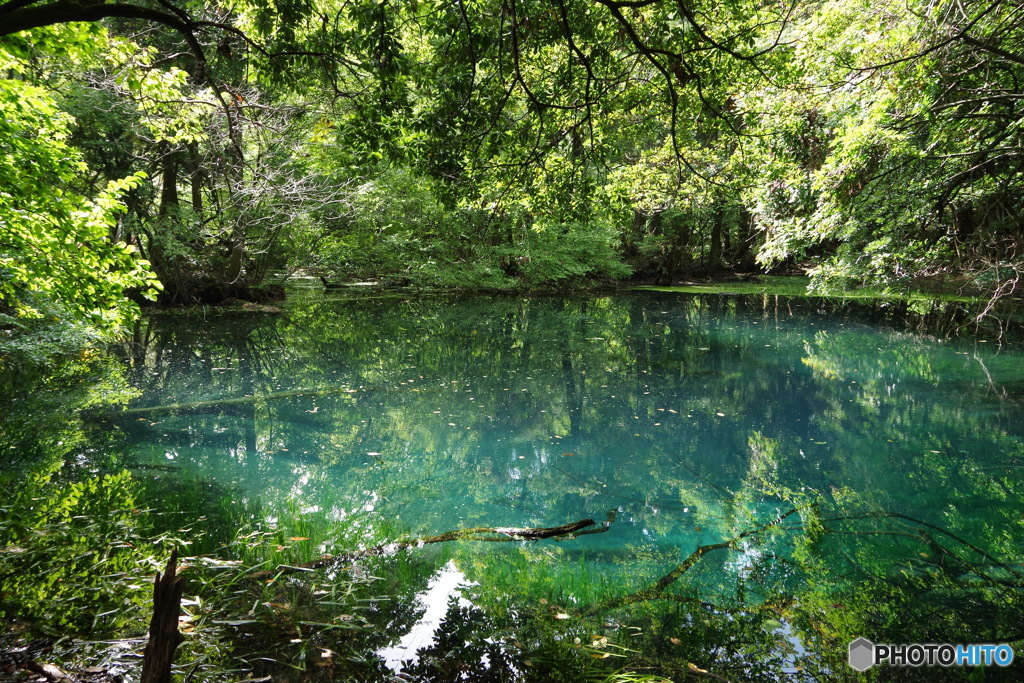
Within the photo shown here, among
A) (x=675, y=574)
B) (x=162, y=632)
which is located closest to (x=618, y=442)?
(x=675, y=574)

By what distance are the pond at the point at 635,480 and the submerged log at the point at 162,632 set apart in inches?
43.3

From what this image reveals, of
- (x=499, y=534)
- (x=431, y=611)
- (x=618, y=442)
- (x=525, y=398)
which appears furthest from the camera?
(x=525, y=398)

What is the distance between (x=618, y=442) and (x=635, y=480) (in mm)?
1218

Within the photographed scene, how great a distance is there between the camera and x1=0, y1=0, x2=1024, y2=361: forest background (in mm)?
4879

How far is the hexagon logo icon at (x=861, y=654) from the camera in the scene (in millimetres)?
3283

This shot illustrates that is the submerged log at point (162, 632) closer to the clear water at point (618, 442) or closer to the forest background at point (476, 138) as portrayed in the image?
the clear water at point (618, 442)

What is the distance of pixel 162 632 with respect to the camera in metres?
2.28

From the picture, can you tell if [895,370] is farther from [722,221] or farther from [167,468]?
[722,221]

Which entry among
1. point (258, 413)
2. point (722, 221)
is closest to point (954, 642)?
point (258, 413)

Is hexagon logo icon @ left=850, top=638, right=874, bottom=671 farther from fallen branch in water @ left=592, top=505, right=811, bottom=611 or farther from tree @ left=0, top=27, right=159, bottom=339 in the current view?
A: tree @ left=0, top=27, right=159, bottom=339

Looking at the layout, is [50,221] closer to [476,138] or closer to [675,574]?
[476,138]

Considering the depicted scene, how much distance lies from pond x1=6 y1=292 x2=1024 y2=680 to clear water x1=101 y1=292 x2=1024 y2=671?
0.04 metres

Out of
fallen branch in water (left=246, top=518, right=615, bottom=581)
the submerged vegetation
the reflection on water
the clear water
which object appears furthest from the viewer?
the clear water

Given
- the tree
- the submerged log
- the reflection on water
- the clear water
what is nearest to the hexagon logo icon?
the clear water
